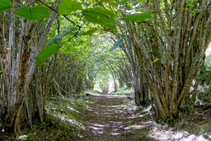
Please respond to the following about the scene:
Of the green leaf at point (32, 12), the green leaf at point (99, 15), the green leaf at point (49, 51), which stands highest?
the green leaf at point (32, 12)

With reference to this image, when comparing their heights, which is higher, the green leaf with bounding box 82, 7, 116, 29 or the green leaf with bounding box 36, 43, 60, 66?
the green leaf with bounding box 82, 7, 116, 29

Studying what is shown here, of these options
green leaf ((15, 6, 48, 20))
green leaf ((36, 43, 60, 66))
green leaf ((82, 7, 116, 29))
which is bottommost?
green leaf ((36, 43, 60, 66))

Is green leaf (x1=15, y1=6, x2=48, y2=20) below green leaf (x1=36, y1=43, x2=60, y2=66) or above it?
above

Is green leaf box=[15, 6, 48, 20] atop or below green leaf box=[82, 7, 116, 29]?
atop

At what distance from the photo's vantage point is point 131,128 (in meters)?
5.55

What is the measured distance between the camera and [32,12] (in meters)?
0.45

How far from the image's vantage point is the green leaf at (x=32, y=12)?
17.2 inches

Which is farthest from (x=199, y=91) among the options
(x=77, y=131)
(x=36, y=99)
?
(x=36, y=99)

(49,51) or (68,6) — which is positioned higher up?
(68,6)

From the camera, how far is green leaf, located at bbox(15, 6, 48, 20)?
1.43 ft

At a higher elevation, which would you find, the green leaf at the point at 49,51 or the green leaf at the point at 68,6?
the green leaf at the point at 68,6

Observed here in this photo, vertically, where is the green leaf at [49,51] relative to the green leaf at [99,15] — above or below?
below

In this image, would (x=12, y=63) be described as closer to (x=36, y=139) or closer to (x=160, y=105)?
(x=36, y=139)

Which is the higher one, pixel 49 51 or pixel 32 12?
pixel 32 12
